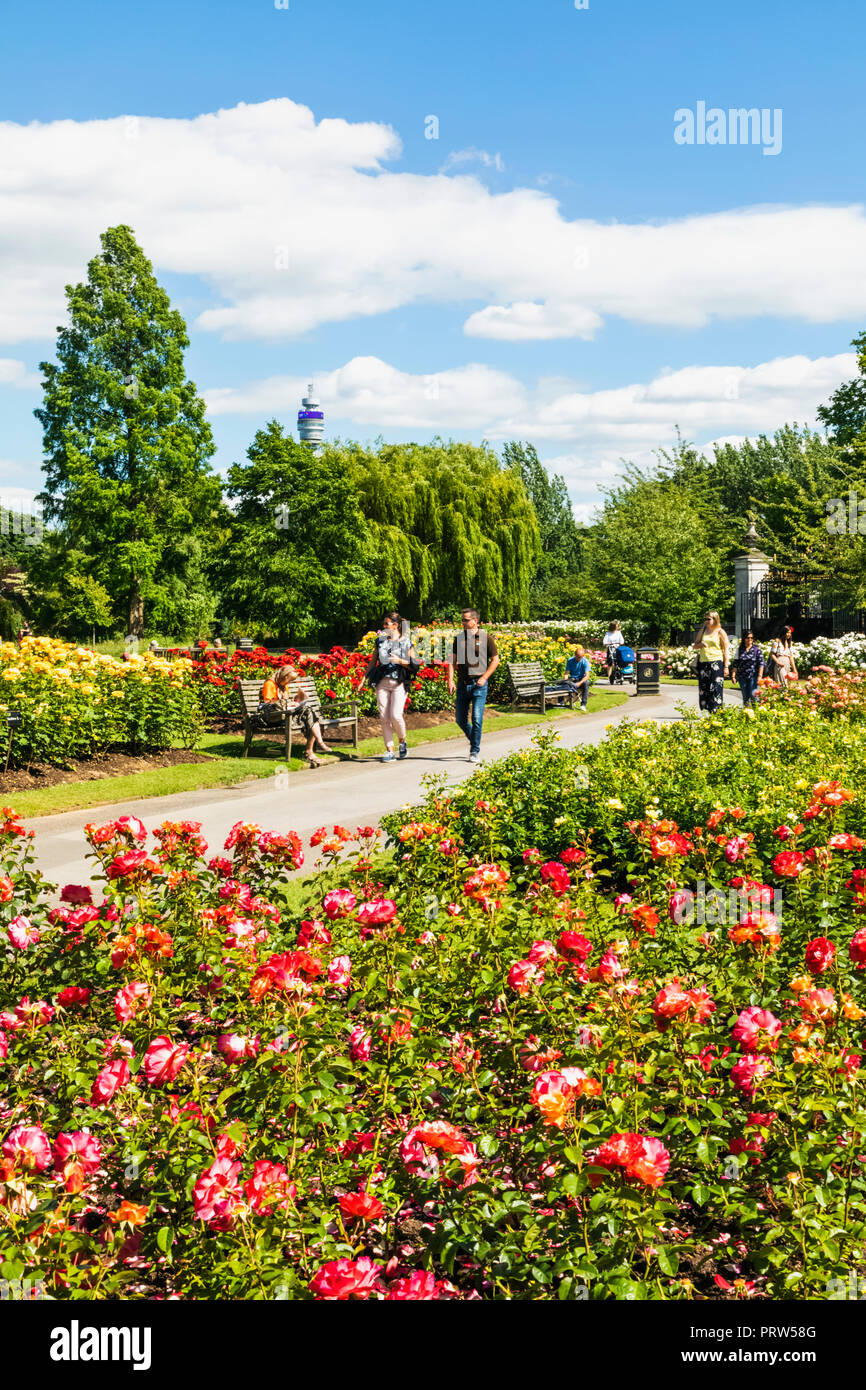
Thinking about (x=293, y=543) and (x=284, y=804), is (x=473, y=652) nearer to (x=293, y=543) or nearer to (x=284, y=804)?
(x=284, y=804)

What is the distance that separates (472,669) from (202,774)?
2.94m

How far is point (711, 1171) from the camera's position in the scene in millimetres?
2764

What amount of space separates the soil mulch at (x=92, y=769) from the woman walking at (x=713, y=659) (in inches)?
250

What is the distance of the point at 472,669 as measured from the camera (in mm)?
11117

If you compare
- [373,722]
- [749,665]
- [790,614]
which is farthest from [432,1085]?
[790,614]

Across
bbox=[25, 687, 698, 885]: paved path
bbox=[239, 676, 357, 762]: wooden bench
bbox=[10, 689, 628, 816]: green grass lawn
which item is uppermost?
bbox=[239, 676, 357, 762]: wooden bench

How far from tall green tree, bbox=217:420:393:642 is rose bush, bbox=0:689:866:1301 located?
70.4 feet

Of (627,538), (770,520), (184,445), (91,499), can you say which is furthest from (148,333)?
(770,520)

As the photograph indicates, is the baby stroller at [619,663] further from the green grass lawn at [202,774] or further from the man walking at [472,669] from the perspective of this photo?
the man walking at [472,669]

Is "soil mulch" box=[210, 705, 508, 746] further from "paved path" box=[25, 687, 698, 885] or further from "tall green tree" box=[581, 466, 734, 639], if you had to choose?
"tall green tree" box=[581, 466, 734, 639]

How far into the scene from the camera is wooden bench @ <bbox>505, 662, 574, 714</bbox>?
17250mm

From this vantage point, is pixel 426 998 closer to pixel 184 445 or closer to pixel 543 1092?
pixel 543 1092

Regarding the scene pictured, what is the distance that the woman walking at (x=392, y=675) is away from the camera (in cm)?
1180

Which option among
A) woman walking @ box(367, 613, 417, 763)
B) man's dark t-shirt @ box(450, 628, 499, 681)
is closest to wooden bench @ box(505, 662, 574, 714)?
woman walking @ box(367, 613, 417, 763)
